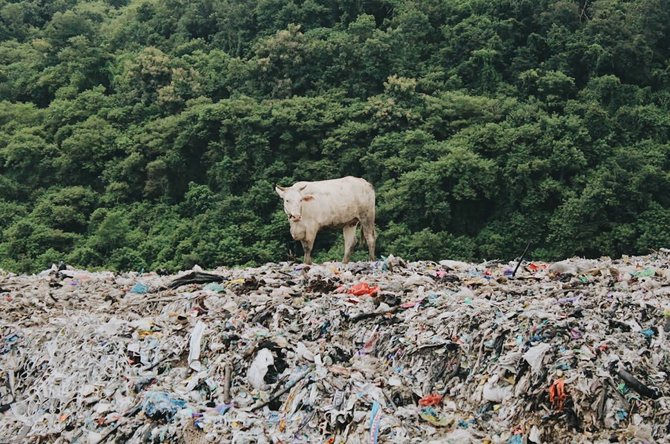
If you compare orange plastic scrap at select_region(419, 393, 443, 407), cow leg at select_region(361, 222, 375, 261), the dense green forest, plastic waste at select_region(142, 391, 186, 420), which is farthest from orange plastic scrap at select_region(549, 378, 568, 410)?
the dense green forest

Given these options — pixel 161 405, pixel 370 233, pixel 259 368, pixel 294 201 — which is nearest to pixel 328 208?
pixel 294 201

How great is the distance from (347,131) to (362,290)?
894 inches

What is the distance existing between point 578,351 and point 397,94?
1061 inches

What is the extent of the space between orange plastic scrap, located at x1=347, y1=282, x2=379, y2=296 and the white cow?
3.25 metres

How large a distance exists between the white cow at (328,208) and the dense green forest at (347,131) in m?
11.8

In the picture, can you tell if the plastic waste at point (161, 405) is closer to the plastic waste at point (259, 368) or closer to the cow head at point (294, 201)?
the plastic waste at point (259, 368)

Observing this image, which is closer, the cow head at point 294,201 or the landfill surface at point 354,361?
the landfill surface at point 354,361

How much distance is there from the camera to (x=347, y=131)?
32281mm

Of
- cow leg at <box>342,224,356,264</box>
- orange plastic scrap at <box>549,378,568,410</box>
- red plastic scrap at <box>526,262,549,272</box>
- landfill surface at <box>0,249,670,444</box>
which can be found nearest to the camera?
orange plastic scrap at <box>549,378,568,410</box>

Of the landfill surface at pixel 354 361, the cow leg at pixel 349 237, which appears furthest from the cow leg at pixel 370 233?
the landfill surface at pixel 354 361

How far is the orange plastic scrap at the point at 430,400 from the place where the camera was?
7.62 meters

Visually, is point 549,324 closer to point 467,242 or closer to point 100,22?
point 467,242

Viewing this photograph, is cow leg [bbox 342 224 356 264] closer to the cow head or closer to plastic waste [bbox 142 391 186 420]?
the cow head

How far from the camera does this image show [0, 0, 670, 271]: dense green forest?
28.6 m
